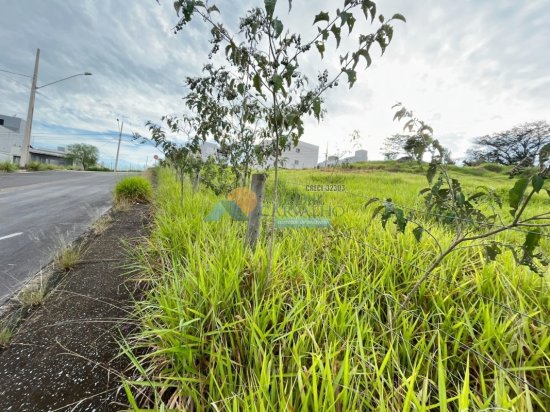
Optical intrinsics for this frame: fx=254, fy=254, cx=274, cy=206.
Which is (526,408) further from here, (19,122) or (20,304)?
(19,122)

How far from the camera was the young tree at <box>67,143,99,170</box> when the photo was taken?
4862 centimetres

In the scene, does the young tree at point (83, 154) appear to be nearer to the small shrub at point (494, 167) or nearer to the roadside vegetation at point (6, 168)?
the roadside vegetation at point (6, 168)

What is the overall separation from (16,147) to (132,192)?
1827 inches

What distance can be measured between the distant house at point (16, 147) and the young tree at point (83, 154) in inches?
95.5

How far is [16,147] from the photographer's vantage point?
123 ft

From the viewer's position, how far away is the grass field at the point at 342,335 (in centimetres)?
110

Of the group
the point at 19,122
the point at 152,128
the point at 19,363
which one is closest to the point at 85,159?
the point at 19,122

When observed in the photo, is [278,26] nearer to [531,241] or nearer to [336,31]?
[336,31]

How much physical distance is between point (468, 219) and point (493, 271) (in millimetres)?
1027

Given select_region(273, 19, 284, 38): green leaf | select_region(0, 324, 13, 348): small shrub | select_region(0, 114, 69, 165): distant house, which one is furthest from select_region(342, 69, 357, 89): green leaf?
select_region(0, 114, 69, 165): distant house

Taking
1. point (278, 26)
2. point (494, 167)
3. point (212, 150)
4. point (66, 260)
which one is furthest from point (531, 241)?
point (494, 167)

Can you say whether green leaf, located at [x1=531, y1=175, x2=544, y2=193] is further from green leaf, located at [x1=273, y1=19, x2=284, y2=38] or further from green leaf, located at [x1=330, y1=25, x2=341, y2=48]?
green leaf, located at [x1=273, y1=19, x2=284, y2=38]

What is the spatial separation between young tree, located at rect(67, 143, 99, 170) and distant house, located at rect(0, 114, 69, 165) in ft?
7.96

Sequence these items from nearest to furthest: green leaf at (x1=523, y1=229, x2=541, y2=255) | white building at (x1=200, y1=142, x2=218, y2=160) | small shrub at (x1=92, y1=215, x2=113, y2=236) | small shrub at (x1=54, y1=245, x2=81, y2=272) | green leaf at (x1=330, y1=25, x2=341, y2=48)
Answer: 1. green leaf at (x1=523, y1=229, x2=541, y2=255)
2. green leaf at (x1=330, y1=25, x2=341, y2=48)
3. small shrub at (x1=54, y1=245, x2=81, y2=272)
4. small shrub at (x1=92, y1=215, x2=113, y2=236)
5. white building at (x1=200, y1=142, x2=218, y2=160)
